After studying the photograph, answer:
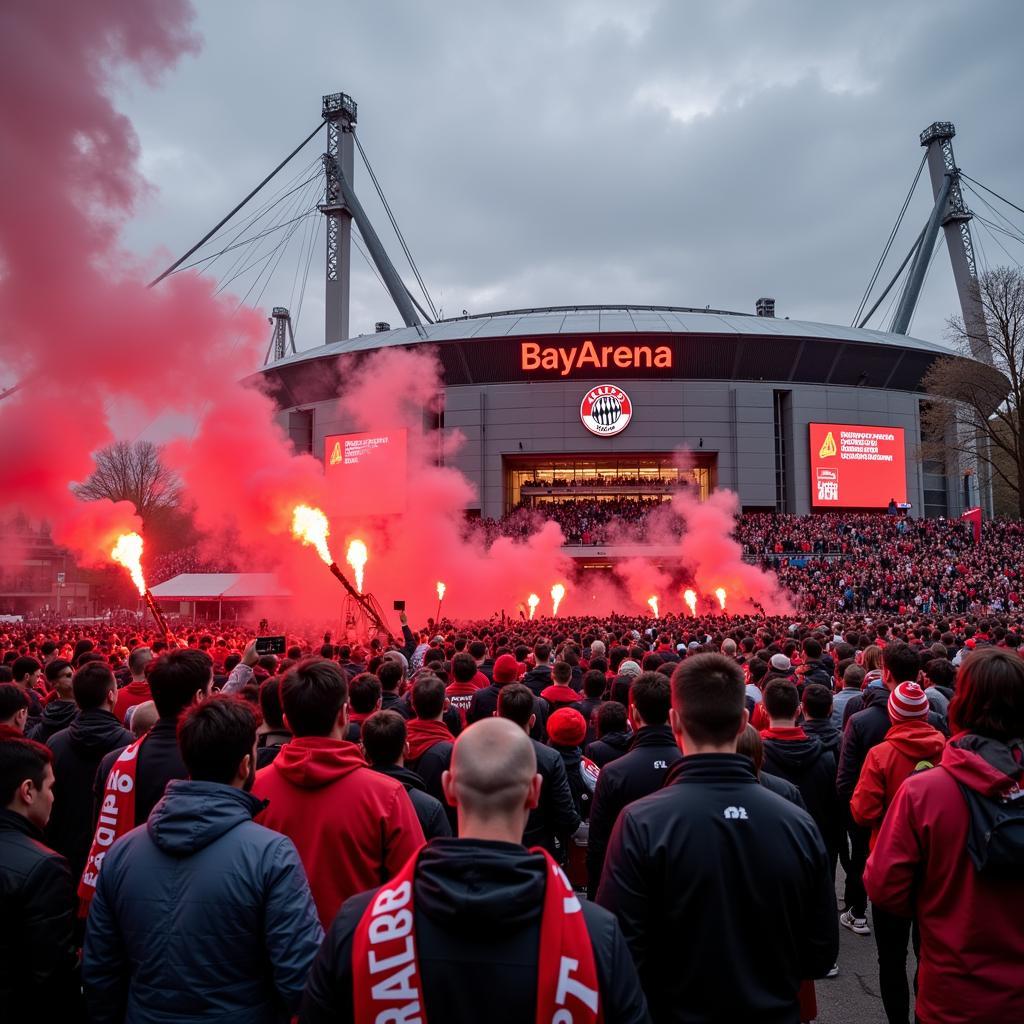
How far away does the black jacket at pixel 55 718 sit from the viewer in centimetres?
533

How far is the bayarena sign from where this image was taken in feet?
147

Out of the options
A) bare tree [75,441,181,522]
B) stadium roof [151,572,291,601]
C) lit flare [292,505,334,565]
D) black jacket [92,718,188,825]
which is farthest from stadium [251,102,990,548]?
black jacket [92,718,188,825]

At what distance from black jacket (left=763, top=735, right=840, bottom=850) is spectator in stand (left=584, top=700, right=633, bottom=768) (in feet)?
3.03

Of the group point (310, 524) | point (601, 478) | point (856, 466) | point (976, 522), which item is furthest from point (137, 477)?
point (976, 522)

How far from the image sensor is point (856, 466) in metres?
45.9

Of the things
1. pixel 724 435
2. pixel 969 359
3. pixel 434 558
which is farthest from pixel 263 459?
pixel 969 359

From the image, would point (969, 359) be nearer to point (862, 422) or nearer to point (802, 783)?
point (862, 422)

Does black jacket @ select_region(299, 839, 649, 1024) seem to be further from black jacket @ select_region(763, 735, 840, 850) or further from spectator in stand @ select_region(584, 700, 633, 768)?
spectator in stand @ select_region(584, 700, 633, 768)

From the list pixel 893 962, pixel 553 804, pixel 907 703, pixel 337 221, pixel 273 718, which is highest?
pixel 337 221

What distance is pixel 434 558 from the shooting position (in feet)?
116

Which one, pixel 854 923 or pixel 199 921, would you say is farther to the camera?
pixel 854 923

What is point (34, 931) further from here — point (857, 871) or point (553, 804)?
point (857, 871)

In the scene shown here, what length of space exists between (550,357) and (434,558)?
52.9ft

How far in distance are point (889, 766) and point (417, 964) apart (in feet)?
10.5
